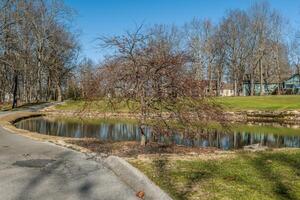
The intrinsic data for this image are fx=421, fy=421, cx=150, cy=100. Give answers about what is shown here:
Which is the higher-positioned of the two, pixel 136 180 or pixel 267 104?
pixel 267 104

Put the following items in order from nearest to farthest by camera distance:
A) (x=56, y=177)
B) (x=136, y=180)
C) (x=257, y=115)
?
(x=136, y=180)
(x=56, y=177)
(x=257, y=115)

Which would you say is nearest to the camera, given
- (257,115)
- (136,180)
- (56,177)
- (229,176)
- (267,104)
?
(136,180)

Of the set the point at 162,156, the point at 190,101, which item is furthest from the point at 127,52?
the point at 162,156

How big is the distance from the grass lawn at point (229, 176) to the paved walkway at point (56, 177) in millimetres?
861

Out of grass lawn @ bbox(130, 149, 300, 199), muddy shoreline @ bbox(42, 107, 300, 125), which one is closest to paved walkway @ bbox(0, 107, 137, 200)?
grass lawn @ bbox(130, 149, 300, 199)

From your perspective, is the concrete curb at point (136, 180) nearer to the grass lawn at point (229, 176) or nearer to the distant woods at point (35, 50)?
the grass lawn at point (229, 176)

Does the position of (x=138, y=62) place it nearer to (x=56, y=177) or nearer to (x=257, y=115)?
(x=56, y=177)

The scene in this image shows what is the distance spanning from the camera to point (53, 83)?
67125mm

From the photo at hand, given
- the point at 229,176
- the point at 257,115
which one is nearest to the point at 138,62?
the point at 229,176

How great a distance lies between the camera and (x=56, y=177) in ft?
26.0

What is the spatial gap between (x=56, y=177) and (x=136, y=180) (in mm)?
1602

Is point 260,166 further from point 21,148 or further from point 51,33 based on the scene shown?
point 51,33

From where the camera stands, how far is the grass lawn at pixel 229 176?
22.6ft

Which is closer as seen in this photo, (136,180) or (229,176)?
(136,180)
